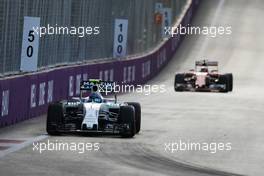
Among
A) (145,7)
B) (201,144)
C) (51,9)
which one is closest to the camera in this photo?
(201,144)

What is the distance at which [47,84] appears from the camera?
22.6 metres

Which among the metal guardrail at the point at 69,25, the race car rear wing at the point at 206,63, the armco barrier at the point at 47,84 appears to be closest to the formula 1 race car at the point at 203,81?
the race car rear wing at the point at 206,63

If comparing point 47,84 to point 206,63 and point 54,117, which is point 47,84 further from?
point 206,63

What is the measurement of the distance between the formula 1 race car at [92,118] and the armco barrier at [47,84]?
1.58m

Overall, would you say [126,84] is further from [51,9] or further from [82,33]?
[51,9]

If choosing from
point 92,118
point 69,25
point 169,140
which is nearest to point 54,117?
point 92,118

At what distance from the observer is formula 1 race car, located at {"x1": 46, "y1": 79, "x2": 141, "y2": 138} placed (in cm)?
1703

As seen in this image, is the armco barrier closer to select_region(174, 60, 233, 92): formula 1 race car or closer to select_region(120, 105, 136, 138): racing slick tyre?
select_region(174, 60, 233, 92): formula 1 race car

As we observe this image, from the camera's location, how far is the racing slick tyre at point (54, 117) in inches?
669

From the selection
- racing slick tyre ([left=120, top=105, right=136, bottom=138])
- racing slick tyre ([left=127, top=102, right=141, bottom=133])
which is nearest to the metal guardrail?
racing slick tyre ([left=127, top=102, right=141, bottom=133])

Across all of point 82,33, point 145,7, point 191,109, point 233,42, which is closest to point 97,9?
point 82,33

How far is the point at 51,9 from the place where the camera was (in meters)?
24.3

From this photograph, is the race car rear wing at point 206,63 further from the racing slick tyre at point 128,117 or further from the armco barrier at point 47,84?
the racing slick tyre at point 128,117

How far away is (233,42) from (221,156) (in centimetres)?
4060
